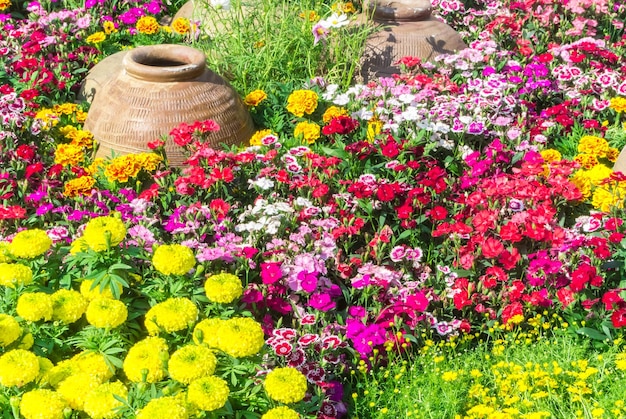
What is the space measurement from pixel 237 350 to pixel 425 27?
3982mm

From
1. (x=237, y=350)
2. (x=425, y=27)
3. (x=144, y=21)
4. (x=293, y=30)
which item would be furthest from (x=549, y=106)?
(x=237, y=350)

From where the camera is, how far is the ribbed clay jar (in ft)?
15.4

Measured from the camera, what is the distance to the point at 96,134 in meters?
4.86

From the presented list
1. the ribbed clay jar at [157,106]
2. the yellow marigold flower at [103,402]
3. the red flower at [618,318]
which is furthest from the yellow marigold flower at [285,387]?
the ribbed clay jar at [157,106]

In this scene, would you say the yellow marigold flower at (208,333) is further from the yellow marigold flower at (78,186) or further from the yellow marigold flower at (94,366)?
the yellow marigold flower at (78,186)

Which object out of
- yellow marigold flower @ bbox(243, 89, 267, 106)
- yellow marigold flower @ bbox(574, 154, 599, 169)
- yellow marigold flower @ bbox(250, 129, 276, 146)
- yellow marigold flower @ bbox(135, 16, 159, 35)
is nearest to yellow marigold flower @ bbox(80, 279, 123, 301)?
yellow marigold flower @ bbox(250, 129, 276, 146)

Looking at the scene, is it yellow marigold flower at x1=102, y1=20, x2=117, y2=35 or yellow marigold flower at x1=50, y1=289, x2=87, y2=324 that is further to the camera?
yellow marigold flower at x1=102, y1=20, x2=117, y2=35

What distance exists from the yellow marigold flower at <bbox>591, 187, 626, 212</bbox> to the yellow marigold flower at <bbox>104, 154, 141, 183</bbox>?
2.47 metres

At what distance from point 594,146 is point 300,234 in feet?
6.67

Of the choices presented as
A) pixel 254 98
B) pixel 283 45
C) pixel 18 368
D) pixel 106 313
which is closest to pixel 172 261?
pixel 106 313

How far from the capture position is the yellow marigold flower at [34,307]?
9.15ft

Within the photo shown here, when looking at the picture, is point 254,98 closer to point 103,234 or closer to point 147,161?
point 147,161

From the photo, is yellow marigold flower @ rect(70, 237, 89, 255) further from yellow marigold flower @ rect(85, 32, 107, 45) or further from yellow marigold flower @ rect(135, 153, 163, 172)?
yellow marigold flower @ rect(85, 32, 107, 45)

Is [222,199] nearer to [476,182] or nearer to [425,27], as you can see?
[476,182]
